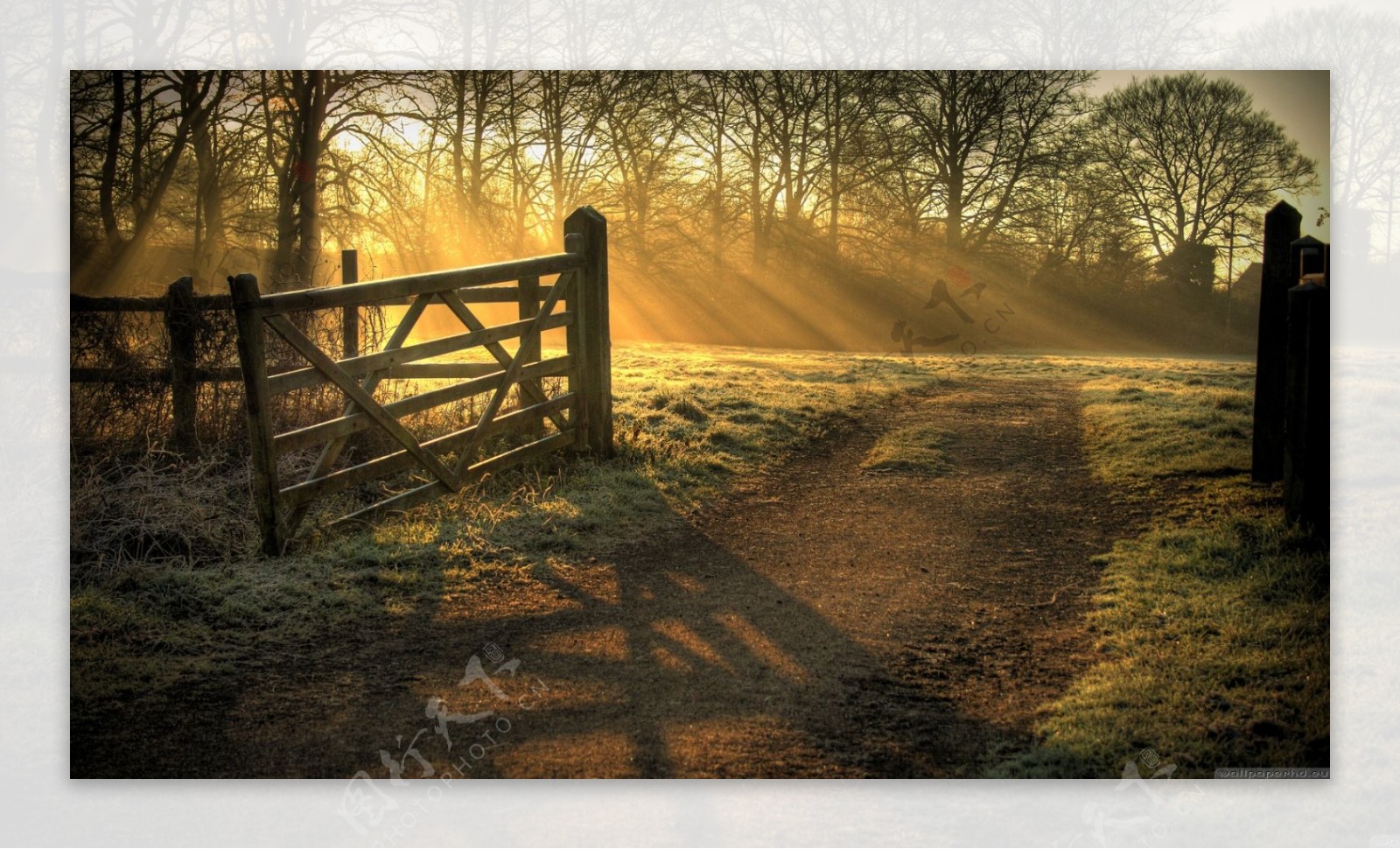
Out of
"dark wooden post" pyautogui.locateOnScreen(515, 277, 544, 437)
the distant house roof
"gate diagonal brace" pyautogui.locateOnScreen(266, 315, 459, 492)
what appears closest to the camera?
"gate diagonal brace" pyautogui.locateOnScreen(266, 315, 459, 492)

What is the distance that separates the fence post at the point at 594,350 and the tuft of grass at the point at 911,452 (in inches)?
75.0

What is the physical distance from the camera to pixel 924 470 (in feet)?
24.4

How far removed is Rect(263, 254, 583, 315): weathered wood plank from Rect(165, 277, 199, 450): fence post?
0.90 m

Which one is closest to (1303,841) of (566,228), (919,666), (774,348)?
(919,666)

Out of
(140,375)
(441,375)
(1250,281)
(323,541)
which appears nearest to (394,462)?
(323,541)

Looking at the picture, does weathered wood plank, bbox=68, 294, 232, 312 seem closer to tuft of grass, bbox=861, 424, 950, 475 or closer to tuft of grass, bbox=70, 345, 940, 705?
tuft of grass, bbox=70, 345, 940, 705

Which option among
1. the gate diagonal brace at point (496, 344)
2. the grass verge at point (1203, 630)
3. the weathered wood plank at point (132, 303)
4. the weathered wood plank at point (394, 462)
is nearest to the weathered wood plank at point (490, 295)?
the gate diagonal brace at point (496, 344)

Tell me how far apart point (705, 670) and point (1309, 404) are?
10.4 feet

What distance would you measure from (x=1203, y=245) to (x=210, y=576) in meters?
5.33

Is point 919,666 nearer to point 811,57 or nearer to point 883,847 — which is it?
point 883,847

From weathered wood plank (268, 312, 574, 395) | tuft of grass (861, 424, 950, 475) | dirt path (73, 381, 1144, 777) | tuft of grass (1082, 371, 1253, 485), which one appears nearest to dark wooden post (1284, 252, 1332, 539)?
tuft of grass (1082, 371, 1253, 485)

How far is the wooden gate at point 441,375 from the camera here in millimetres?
5434

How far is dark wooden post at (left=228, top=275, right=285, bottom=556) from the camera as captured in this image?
205 inches

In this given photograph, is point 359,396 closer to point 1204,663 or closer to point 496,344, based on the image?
point 496,344
